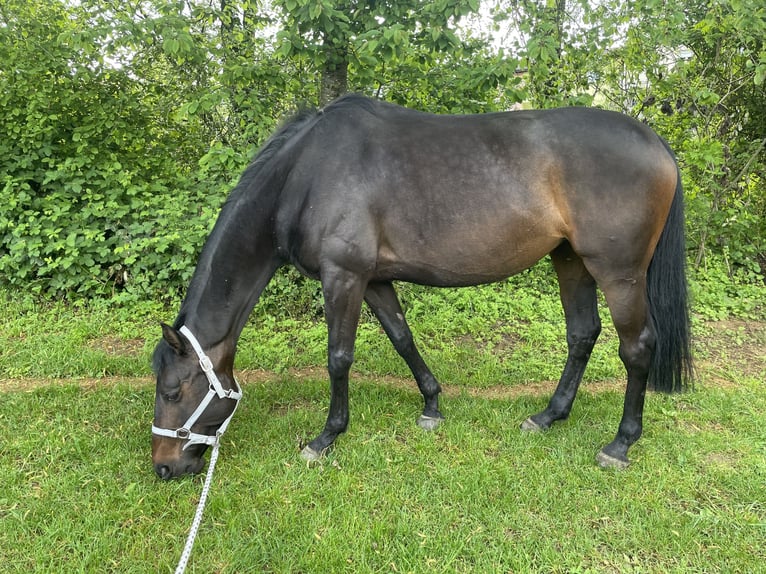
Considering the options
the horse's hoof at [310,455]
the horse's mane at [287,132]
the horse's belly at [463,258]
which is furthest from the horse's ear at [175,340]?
the horse's belly at [463,258]

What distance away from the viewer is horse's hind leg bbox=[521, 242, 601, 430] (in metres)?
3.20

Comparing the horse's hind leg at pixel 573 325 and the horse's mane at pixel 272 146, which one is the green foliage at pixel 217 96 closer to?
the horse's mane at pixel 272 146

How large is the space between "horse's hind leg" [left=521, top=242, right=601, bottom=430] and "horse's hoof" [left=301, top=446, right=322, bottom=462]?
1.43 metres

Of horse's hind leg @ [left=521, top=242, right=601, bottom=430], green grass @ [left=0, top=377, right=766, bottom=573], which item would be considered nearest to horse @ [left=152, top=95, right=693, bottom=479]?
green grass @ [left=0, top=377, right=766, bottom=573]

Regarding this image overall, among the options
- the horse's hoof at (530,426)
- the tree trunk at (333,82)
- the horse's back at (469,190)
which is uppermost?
the tree trunk at (333,82)

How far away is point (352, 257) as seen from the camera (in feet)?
8.86

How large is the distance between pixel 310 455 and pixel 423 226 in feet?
5.10

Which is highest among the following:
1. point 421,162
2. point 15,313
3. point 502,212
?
point 421,162

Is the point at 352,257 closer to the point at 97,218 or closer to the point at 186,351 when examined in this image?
the point at 186,351

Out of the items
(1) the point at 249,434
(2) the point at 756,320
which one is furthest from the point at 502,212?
(2) the point at 756,320

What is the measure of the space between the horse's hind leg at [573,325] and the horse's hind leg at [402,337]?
2.14 feet

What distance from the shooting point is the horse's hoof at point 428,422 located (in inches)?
128

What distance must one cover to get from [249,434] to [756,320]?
5.74 m

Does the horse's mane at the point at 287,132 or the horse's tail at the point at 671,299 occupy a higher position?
the horse's mane at the point at 287,132
